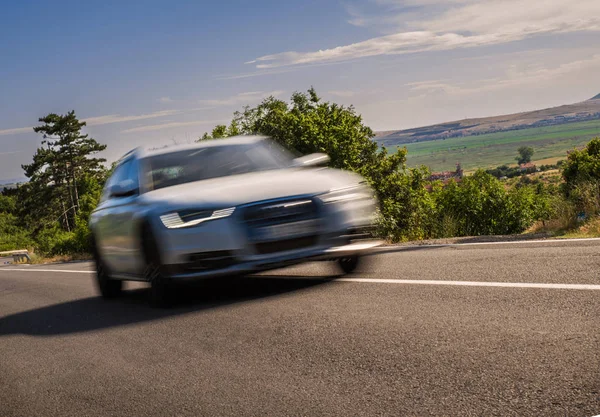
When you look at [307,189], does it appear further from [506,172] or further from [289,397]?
[506,172]

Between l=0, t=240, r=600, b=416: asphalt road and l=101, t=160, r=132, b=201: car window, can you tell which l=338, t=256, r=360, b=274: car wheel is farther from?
l=101, t=160, r=132, b=201: car window

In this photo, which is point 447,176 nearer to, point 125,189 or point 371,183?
point 371,183

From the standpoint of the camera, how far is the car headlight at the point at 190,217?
22.7 feet

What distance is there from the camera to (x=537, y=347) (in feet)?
13.7

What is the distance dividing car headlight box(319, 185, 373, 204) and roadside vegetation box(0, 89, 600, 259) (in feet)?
15.8

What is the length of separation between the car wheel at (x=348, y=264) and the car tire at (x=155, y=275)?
199 cm

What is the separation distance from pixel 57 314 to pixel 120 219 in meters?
1.76

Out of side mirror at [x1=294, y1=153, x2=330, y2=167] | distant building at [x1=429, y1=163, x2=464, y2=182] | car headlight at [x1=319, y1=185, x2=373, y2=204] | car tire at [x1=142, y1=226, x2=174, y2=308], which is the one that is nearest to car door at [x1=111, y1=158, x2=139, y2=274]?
car tire at [x1=142, y1=226, x2=174, y2=308]

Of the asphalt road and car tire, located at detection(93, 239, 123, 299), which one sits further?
car tire, located at detection(93, 239, 123, 299)

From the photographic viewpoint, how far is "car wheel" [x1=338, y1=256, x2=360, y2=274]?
826 cm

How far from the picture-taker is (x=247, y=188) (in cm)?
721

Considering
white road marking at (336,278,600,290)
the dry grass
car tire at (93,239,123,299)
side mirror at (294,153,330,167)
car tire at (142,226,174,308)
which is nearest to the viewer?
white road marking at (336,278,600,290)

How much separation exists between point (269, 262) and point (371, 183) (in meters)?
33.3

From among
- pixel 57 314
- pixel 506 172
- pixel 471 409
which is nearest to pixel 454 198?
pixel 57 314
